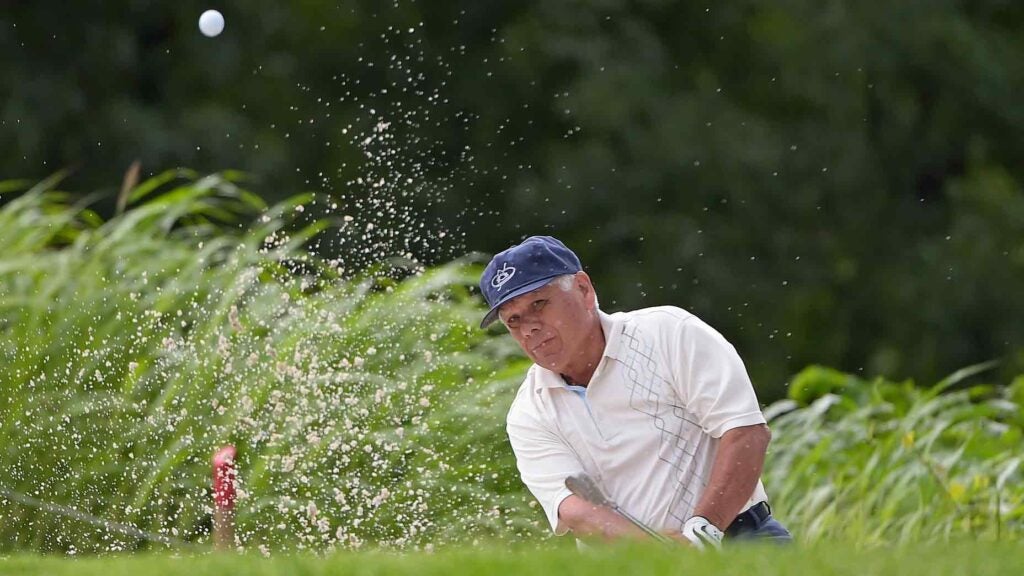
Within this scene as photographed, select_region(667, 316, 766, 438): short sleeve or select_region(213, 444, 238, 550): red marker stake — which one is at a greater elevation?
select_region(667, 316, 766, 438): short sleeve

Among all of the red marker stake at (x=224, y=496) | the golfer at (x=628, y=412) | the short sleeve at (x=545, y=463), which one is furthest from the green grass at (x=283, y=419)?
the golfer at (x=628, y=412)

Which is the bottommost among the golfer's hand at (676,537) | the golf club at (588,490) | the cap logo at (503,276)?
the golfer's hand at (676,537)

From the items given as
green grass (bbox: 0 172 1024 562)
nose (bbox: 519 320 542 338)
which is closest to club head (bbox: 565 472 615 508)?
nose (bbox: 519 320 542 338)

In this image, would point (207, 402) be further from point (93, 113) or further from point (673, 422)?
point (93, 113)

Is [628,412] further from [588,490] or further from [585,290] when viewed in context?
[585,290]

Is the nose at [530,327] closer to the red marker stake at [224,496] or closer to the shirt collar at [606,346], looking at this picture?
the shirt collar at [606,346]

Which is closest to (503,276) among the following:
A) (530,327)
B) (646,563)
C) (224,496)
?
(530,327)

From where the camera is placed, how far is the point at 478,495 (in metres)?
6.57

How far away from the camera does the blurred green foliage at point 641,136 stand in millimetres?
15836

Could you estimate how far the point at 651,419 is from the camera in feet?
15.2

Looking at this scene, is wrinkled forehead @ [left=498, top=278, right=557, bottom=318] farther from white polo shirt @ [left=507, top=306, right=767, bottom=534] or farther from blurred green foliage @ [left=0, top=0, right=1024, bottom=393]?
blurred green foliage @ [left=0, top=0, right=1024, bottom=393]

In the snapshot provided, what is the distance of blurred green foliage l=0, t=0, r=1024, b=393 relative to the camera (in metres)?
15.8

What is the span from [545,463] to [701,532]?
584 millimetres

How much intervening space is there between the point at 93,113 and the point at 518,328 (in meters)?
11.9
